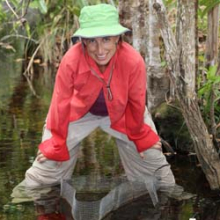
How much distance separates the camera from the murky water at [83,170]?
4395 millimetres

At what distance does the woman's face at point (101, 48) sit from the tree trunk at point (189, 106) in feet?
1.69

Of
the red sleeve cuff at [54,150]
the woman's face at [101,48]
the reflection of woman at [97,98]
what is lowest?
the red sleeve cuff at [54,150]

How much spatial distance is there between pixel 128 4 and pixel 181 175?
5.38ft

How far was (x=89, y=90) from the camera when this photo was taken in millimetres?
4160

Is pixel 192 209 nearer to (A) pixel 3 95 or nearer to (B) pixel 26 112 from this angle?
(B) pixel 26 112

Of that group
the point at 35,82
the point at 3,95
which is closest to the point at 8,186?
the point at 3,95

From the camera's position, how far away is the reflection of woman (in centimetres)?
400

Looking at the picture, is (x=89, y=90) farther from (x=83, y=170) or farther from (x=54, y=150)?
(x=83, y=170)

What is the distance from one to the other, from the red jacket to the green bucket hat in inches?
8.5

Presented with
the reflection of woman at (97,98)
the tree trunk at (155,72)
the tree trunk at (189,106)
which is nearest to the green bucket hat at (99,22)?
the reflection of woman at (97,98)

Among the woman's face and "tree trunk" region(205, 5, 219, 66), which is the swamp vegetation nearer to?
"tree trunk" region(205, 5, 219, 66)

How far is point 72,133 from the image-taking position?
448cm

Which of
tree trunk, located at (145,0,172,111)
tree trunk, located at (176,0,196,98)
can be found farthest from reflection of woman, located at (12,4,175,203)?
tree trunk, located at (145,0,172,111)

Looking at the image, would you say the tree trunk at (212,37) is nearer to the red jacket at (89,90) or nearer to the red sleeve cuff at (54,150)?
the red jacket at (89,90)
